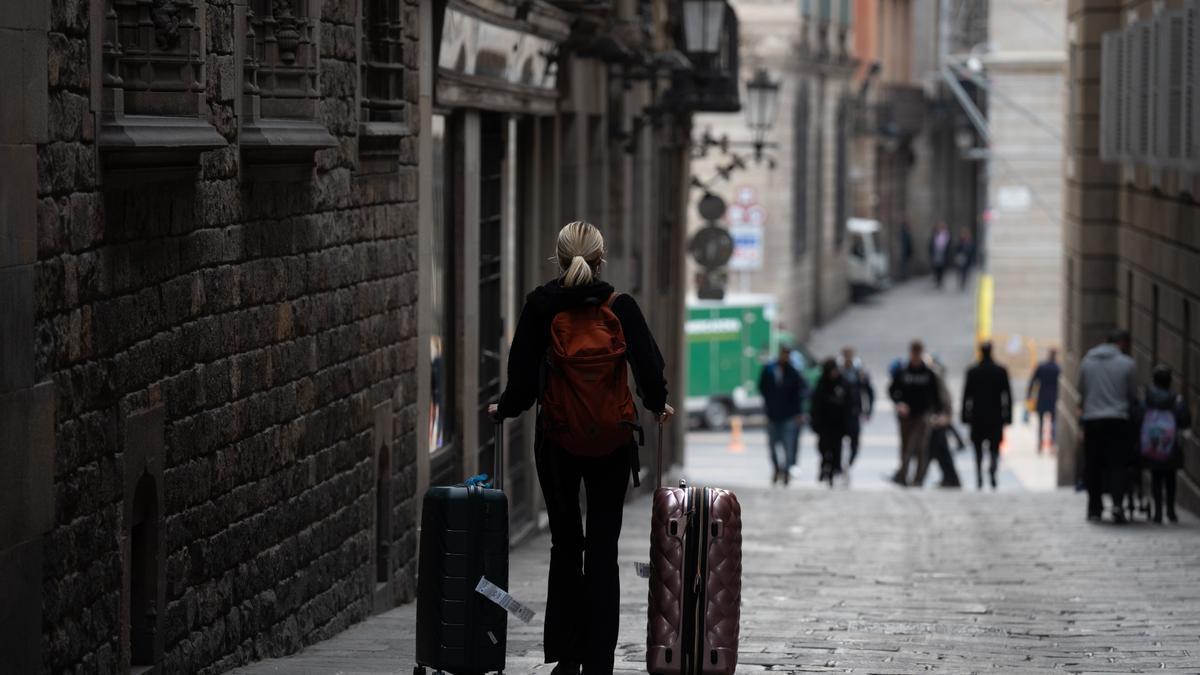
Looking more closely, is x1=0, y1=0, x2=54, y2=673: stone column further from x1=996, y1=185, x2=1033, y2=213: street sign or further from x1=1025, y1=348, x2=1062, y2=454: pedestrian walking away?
x1=996, y1=185, x2=1033, y2=213: street sign

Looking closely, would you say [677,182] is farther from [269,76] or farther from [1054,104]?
[269,76]

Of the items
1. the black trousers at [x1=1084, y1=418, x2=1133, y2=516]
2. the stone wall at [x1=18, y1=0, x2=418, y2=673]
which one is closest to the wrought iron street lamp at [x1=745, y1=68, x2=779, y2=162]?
the black trousers at [x1=1084, y1=418, x2=1133, y2=516]

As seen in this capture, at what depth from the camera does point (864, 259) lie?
62.1 meters

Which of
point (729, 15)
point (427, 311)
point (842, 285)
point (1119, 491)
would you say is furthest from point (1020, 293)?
point (427, 311)

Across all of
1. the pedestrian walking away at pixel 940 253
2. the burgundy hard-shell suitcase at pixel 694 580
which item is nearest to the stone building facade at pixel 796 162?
the pedestrian walking away at pixel 940 253

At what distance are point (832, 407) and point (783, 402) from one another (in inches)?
46.4

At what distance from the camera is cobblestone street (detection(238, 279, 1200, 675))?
9.58 m

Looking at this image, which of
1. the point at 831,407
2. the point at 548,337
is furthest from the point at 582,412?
the point at 831,407

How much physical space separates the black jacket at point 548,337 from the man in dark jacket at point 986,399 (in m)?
16.7

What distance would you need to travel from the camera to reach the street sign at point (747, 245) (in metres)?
47.4

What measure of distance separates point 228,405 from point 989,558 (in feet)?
26.8

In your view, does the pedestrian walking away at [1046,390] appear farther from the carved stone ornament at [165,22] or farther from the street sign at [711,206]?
the carved stone ornament at [165,22]

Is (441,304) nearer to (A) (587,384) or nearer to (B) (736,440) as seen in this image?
(A) (587,384)

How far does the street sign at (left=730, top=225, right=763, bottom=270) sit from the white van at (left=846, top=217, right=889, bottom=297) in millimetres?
13848
